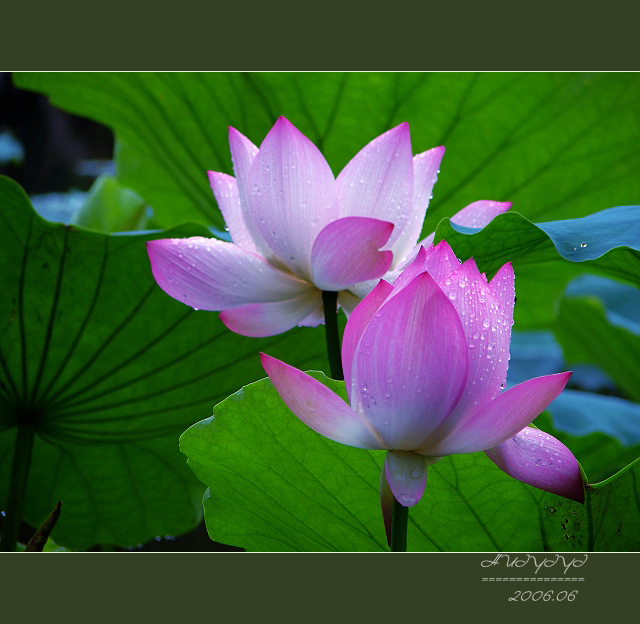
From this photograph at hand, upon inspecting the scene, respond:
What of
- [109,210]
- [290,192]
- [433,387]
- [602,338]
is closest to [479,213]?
[290,192]

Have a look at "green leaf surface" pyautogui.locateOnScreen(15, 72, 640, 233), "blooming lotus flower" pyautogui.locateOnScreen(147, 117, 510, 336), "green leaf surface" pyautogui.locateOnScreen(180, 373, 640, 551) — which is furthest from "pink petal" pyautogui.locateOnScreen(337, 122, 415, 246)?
"green leaf surface" pyautogui.locateOnScreen(15, 72, 640, 233)

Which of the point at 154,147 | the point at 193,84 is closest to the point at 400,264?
the point at 193,84

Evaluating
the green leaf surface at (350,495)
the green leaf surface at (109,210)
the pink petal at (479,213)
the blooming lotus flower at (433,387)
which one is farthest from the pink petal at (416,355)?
the green leaf surface at (109,210)

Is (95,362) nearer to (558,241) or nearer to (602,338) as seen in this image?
(558,241)

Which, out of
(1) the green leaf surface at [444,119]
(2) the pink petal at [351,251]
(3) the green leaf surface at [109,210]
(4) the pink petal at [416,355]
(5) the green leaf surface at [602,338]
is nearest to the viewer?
(4) the pink petal at [416,355]

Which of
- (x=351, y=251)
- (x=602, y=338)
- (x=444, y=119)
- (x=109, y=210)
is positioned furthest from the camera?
(x=602, y=338)

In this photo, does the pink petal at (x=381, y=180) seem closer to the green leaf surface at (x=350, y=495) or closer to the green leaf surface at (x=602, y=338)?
the green leaf surface at (x=350, y=495)

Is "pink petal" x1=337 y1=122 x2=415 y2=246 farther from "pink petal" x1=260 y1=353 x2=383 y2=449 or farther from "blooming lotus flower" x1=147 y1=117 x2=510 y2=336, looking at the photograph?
"pink petal" x1=260 y1=353 x2=383 y2=449
